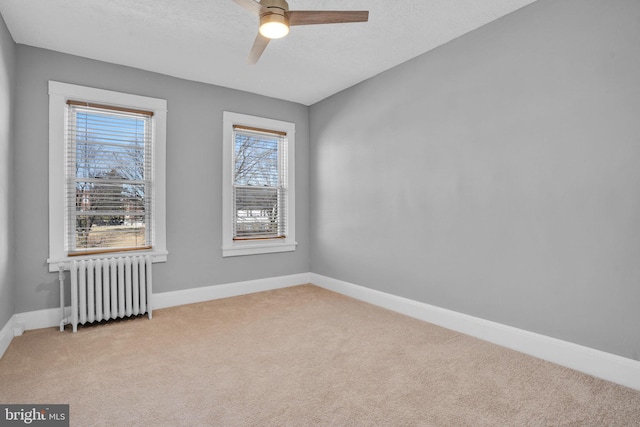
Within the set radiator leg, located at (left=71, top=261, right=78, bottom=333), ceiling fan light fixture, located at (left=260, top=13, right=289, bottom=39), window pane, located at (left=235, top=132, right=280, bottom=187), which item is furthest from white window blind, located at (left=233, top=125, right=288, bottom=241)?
ceiling fan light fixture, located at (left=260, top=13, right=289, bottom=39)

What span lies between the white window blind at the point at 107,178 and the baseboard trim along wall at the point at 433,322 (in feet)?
2.32

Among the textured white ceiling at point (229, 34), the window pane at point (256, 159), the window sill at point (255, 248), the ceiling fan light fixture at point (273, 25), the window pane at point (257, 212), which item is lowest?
the window sill at point (255, 248)

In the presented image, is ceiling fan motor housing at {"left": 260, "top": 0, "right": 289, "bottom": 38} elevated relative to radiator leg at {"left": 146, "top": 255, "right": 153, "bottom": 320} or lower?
elevated

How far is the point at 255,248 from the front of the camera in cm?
Result: 455

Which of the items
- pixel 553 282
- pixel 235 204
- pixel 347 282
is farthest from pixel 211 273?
pixel 553 282

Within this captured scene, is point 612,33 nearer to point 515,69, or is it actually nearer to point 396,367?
point 515,69

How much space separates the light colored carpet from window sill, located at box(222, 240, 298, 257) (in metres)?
1.18

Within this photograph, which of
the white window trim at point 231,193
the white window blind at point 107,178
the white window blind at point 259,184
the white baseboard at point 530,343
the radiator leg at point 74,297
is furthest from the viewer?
the white window blind at point 259,184

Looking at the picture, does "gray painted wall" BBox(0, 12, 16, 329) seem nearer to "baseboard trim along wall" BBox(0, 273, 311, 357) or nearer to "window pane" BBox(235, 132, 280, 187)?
"baseboard trim along wall" BBox(0, 273, 311, 357)

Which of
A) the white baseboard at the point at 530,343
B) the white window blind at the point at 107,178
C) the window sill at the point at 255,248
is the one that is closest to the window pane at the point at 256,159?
the window sill at the point at 255,248

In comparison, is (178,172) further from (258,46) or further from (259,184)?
(258,46)

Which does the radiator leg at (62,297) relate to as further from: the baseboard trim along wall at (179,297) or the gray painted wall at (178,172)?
the gray painted wall at (178,172)

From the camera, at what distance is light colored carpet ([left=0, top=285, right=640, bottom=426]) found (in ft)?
5.99

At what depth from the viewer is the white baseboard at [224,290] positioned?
3887 millimetres
